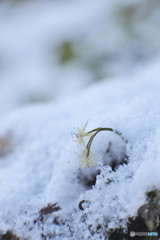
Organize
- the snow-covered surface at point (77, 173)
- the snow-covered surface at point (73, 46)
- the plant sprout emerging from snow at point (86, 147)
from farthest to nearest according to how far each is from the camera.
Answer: the snow-covered surface at point (73, 46) < the plant sprout emerging from snow at point (86, 147) < the snow-covered surface at point (77, 173)

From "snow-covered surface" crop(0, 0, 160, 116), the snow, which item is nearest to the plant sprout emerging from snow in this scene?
the snow

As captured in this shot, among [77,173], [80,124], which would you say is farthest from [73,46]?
[77,173]

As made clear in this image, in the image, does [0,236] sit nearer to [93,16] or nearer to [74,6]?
[93,16]

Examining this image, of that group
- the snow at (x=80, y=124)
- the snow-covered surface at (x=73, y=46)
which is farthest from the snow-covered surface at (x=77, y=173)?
the snow-covered surface at (x=73, y=46)

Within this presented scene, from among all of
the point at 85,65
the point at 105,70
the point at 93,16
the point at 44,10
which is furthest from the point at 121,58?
the point at 44,10

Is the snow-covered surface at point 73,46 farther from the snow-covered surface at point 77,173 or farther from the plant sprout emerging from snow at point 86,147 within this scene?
the plant sprout emerging from snow at point 86,147

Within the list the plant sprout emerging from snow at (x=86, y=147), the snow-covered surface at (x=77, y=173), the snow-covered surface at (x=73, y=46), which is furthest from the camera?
the snow-covered surface at (x=73, y=46)

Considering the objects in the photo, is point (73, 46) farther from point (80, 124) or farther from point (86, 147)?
point (86, 147)

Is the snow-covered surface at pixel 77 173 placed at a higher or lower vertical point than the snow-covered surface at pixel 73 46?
lower

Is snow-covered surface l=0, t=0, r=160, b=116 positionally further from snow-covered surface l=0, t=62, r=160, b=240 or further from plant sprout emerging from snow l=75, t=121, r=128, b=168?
plant sprout emerging from snow l=75, t=121, r=128, b=168
